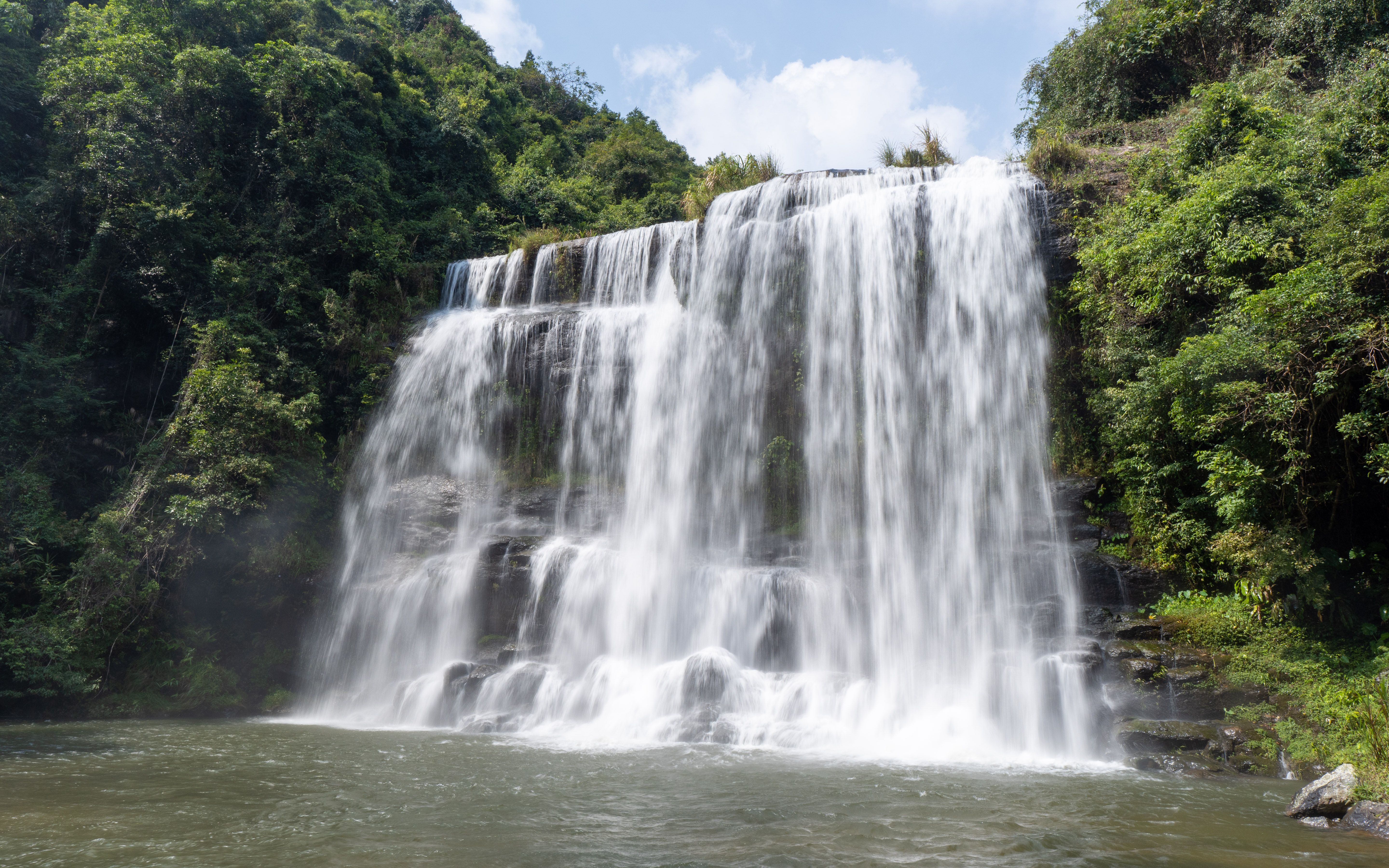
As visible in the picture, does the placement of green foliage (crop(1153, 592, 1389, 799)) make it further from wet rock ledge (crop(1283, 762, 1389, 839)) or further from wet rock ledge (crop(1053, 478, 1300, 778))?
wet rock ledge (crop(1283, 762, 1389, 839))

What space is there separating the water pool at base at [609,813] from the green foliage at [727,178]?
534 inches

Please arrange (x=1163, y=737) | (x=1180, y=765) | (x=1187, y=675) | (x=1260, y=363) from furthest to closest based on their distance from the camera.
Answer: (x=1187, y=675)
(x=1260, y=363)
(x=1163, y=737)
(x=1180, y=765)

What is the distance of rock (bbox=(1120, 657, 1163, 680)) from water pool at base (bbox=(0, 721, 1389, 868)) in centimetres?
162

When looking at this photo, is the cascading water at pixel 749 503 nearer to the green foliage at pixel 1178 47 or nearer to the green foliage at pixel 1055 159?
the green foliage at pixel 1055 159

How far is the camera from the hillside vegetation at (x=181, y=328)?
13.2 metres

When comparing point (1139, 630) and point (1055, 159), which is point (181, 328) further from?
point (1139, 630)

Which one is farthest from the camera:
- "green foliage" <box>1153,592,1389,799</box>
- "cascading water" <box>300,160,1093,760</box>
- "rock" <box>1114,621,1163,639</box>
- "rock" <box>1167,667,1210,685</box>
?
"cascading water" <box>300,160,1093,760</box>

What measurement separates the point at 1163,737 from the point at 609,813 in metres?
6.88

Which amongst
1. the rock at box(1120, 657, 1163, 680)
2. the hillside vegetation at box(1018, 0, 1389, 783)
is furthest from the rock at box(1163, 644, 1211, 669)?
the hillside vegetation at box(1018, 0, 1389, 783)

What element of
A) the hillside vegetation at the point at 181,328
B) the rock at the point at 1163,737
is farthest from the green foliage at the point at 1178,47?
the hillside vegetation at the point at 181,328

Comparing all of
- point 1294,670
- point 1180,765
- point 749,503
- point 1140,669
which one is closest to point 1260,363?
point 1294,670

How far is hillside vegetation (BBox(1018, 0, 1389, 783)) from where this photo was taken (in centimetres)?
884

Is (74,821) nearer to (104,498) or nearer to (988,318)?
(104,498)

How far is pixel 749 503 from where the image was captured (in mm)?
14531
